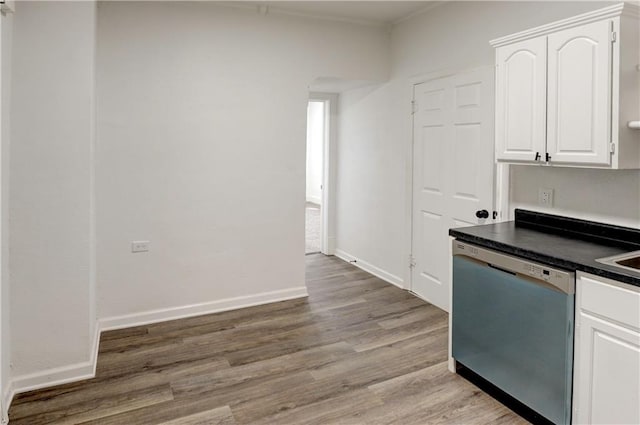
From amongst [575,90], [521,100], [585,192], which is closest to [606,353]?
[585,192]

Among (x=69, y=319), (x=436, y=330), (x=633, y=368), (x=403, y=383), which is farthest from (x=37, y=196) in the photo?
(x=633, y=368)

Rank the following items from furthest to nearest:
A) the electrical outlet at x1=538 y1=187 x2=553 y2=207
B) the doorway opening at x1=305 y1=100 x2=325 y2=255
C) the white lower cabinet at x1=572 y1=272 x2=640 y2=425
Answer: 1. the doorway opening at x1=305 y1=100 x2=325 y2=255
2. the electrical outlet at x1=538 y1=187 x2=553 y2=207
3. the white lower cabinet at x1=572 y1=272 x2=640 y2=425

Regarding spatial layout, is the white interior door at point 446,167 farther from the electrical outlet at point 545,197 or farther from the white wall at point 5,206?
the white wall at point 5,206

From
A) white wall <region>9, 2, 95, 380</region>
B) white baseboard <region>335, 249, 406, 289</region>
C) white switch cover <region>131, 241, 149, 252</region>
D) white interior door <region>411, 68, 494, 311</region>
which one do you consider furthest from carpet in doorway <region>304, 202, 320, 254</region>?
white wall <region>9, 2, 95, 380</region>

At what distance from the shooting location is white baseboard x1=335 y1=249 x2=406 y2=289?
4.60m

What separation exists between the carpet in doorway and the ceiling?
8.36 feet

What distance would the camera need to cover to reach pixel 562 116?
241 cm

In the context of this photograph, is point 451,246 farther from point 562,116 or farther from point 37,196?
point 37,196

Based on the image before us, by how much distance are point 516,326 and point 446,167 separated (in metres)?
1.82

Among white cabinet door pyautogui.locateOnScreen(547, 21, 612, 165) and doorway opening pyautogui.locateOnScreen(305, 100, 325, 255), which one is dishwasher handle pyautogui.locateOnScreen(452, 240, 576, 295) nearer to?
white cabinet door pyautogui.locateOnScreen(547, 21, 612, 165)

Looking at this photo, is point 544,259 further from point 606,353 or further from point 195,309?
point 195,309

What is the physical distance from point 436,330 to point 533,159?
159cm

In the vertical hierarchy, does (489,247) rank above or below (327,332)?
above

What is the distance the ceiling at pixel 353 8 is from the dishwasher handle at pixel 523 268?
238cm
